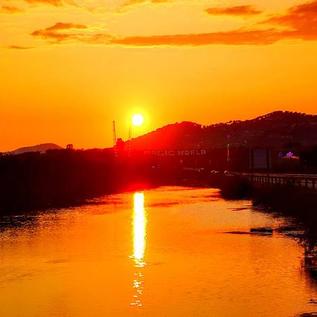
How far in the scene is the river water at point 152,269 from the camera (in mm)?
28516

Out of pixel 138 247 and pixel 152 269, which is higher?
pixel 138 247

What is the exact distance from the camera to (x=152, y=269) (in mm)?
36719

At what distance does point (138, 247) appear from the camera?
45.3 m

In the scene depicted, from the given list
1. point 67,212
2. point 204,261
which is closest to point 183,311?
point 204,261

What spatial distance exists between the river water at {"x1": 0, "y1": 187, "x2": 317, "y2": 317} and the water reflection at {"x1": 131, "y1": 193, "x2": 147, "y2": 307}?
4cm

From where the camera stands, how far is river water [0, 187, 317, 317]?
28.5 metres

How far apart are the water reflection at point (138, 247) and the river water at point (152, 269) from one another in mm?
43

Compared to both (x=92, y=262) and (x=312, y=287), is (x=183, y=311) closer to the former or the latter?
(x=312, y=287)

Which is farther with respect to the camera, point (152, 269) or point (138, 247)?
point (138, 247)

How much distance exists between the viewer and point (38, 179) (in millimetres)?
101938

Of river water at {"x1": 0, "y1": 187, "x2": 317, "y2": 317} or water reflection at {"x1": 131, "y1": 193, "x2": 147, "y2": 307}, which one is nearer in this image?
river water at {"x1": 0, "y1": 187, "x2": 317, "y2": 317}

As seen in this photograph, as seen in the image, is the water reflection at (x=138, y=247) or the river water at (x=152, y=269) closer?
the river water at (x=152, y=269)

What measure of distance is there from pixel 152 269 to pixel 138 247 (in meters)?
8.60

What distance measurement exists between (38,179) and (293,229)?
188ft
